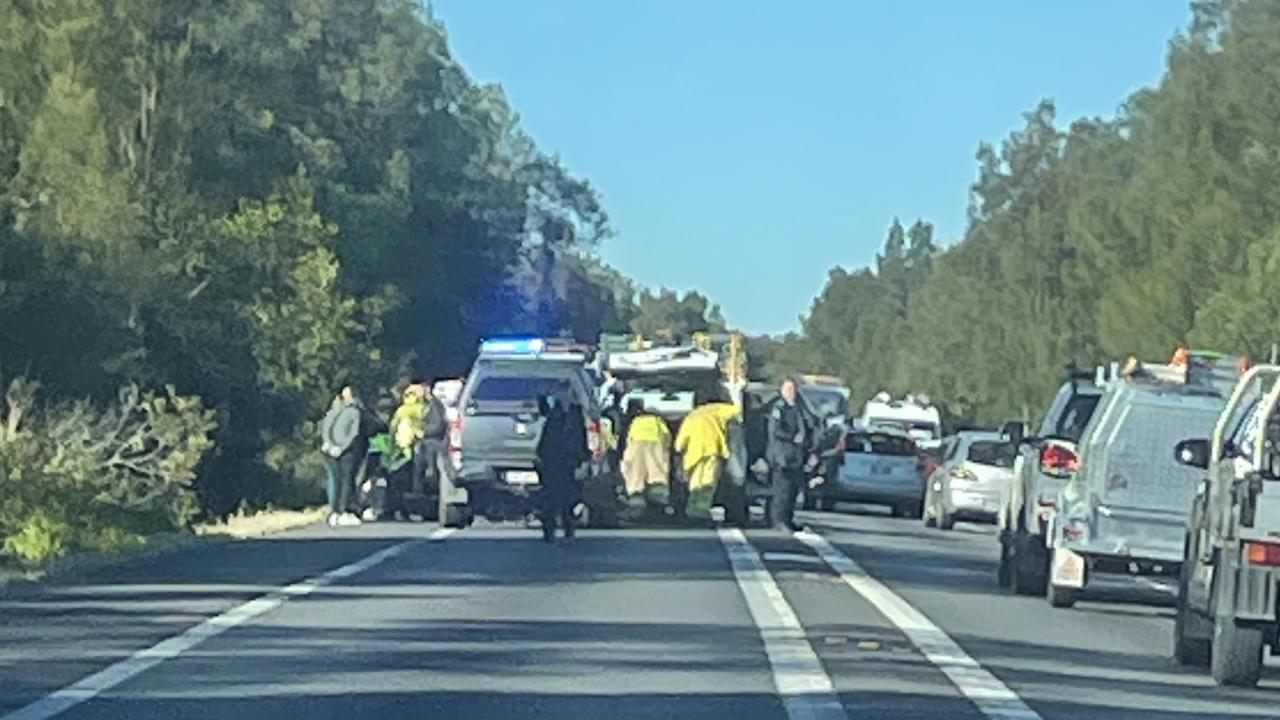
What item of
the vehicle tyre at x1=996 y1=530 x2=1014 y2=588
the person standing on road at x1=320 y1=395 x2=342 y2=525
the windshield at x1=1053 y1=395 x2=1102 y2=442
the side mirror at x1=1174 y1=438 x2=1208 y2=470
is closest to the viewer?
the side mirror at x1=1174 y1=438 x2=1208 y2=470

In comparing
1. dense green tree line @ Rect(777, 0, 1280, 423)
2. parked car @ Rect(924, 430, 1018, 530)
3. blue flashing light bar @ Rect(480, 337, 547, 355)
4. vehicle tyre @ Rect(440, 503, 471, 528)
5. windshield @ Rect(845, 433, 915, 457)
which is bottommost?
vehicle tyre @ Rect(440, 503, 471, 528)

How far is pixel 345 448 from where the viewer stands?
36.5 m

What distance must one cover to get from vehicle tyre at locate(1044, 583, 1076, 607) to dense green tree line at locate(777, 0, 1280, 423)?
40.7m

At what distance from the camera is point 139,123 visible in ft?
189

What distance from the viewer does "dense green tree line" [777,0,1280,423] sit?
76875 millimetres

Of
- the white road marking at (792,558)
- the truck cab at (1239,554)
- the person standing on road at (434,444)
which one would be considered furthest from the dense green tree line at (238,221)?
the truck cab at (1239,554)

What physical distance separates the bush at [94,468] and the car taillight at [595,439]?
4.57 m

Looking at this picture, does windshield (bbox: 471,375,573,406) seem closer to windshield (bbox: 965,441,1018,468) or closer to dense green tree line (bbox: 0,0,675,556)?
dense green tree line (bbox: 0,0,675,556)

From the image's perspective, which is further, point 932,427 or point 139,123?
point 932,427

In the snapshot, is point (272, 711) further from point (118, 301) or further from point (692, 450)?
point (118, 301)

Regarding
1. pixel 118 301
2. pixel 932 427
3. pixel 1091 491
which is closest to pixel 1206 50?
pixel 932 427

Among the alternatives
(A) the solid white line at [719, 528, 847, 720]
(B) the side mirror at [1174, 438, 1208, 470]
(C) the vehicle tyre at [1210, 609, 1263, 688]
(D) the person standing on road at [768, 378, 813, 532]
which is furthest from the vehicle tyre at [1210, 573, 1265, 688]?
(D) the person standing on road at [768, 378, 813, 532]

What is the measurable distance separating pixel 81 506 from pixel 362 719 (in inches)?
653

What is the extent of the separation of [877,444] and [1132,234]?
1676 inches
